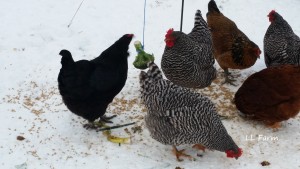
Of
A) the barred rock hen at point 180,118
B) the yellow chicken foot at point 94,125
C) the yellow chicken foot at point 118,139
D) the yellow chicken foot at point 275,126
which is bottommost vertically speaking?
the yellow chicken foot at point 118,139

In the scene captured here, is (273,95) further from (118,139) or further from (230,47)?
(118,139)

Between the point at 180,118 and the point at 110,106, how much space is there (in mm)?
1426

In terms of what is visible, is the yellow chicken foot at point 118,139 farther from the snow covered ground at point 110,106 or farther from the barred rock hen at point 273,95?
the barred rock hen at point 273,95

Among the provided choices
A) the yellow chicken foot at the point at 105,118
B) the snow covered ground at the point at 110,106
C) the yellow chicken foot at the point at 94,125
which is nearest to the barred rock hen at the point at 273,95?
the snow covered ground at the point at 110,106

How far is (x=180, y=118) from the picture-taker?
4301 mm

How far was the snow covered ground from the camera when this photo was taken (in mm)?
4516

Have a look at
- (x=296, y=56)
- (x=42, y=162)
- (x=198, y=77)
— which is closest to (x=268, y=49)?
(x=296, y=56)

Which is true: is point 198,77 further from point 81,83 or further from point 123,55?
point 81,83

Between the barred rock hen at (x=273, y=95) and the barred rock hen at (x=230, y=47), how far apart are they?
2.45 feet

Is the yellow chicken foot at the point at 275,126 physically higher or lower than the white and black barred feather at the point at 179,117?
lower

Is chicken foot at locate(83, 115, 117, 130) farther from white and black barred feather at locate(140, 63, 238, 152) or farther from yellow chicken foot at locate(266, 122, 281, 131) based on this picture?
yellow chicken foot at locate(266, 122, 281, 131)

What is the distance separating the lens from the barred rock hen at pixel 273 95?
4.82 meters

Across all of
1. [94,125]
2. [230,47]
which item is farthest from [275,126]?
[94,125]

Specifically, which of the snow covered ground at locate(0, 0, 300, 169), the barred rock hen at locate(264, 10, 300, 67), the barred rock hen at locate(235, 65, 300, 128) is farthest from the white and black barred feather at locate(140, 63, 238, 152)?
the barred rock hen at locate(264, 10, 300, 67)
